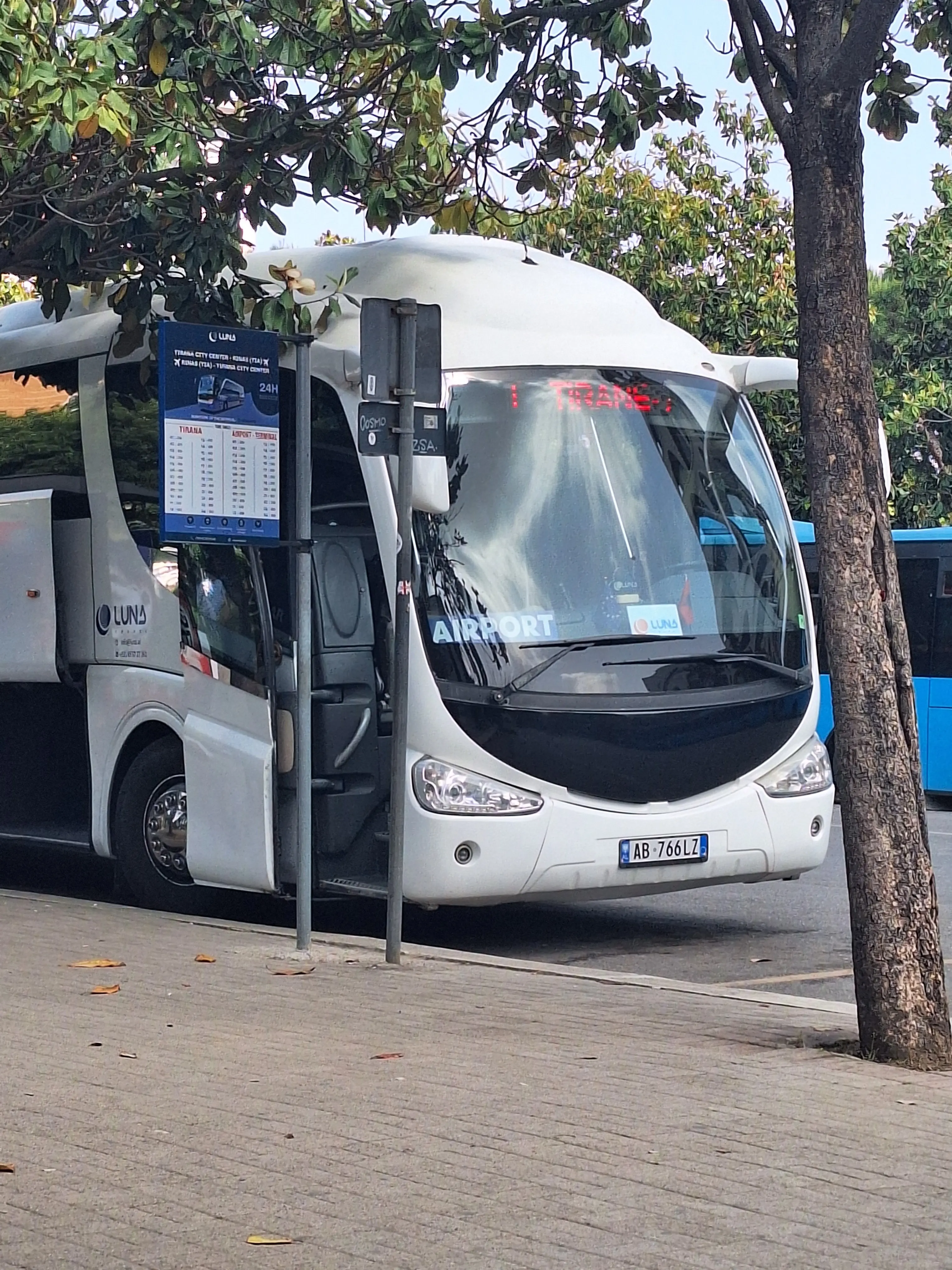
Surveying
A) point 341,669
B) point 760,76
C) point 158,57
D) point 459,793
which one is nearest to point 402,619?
point 459,793

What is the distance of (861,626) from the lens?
23.3ft

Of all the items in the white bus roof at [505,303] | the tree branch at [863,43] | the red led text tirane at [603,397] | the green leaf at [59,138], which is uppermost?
the green leaf at [59,138]

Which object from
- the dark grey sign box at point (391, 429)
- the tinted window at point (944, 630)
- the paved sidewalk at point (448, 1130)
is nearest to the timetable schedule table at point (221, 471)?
the dark grey sign box at point (391, 429)

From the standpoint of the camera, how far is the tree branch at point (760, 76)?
741cm

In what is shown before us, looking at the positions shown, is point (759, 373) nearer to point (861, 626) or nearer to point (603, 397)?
point (603, 397)

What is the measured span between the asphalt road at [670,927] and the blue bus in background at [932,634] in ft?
19.2

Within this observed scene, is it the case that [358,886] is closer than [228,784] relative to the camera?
Yes

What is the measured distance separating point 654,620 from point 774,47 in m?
3.37

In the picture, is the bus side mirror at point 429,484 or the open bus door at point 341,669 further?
the open bus door at point 341,669

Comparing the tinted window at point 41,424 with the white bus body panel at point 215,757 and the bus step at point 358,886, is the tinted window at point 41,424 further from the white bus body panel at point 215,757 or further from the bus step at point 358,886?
the bus step at point 358,886

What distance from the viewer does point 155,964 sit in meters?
9.09

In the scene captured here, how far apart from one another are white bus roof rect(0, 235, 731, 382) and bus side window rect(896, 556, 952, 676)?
9.18 meters

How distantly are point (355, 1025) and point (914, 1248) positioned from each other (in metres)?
3.28

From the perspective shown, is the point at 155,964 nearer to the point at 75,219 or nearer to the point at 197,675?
the point at 197,675
